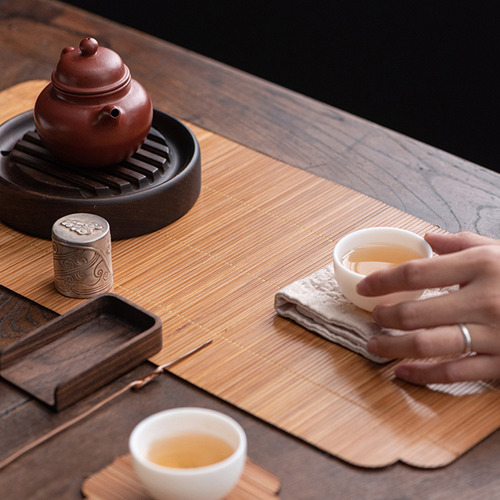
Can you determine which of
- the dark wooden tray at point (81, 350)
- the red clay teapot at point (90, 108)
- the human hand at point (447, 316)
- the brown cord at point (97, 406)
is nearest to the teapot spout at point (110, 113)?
the red clay teapot at point (90, 108)

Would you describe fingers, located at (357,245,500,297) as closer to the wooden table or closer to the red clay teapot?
the wooden table

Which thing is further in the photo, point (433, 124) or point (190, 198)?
point (433, 124)

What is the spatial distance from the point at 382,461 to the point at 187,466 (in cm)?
25

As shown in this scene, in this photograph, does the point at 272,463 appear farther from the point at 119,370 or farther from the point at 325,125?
the point at 325,125

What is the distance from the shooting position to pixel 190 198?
5.24ft

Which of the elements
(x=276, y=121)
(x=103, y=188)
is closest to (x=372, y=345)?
(x=103, y=188)

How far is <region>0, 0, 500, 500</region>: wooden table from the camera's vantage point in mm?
1045

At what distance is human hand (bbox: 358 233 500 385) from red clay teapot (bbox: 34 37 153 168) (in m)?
0.55

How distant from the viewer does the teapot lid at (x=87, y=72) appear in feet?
4.84

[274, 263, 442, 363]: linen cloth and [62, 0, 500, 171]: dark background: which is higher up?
[274, 263, 442, 363]: linen cloth

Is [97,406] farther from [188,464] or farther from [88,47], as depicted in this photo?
[88,47]

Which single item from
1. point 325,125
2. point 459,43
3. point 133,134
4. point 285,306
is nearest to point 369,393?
point 285,306

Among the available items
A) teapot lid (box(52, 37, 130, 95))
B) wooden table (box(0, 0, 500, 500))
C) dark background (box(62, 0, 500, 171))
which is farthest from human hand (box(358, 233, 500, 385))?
dark background (box(62, 0, 500, 171))

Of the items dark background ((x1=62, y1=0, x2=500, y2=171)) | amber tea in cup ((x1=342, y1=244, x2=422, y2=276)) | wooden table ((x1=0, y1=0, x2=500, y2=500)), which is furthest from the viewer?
dark background ((x1=62, y1=0, x2=500, y2=171))
